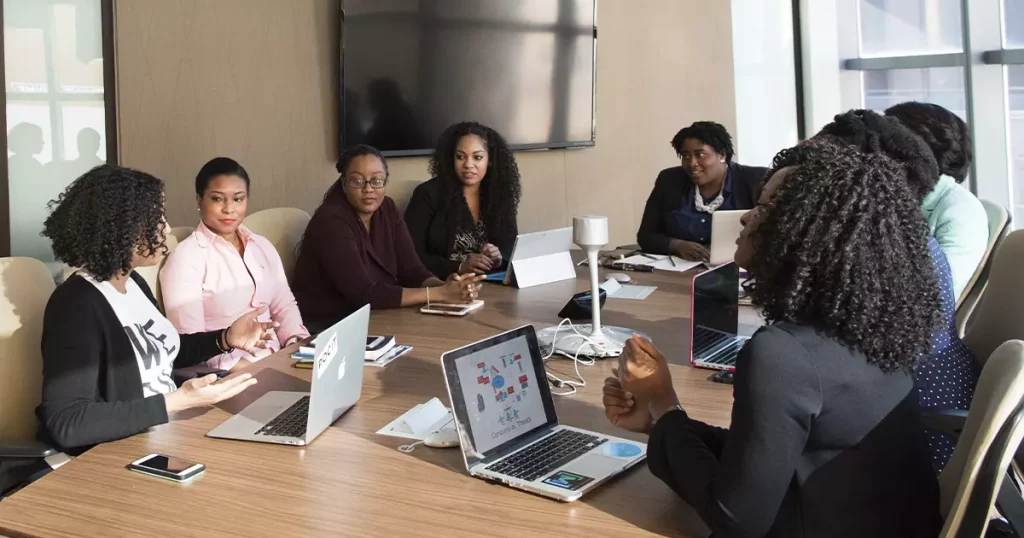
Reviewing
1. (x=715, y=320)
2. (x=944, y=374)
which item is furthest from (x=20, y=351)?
(x=944, y=374)

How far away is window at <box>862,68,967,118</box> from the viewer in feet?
18.8

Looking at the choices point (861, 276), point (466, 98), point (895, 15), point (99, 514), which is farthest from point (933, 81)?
point (99, 514)

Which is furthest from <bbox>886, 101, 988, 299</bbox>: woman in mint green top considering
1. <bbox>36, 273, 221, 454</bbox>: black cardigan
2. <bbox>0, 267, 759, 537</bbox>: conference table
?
<bbox>36, 273, 221, 454</bbox>: black cardigan

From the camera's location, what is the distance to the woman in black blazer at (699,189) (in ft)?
13.6

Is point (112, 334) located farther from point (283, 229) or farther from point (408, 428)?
point (283, 229)

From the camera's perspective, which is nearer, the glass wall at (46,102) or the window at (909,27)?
the glass wall at (46,102)

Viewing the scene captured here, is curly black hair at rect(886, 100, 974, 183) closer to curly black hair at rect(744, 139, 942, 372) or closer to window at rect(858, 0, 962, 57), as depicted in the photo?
curly black hair at rect(744, 139, 942, 372)

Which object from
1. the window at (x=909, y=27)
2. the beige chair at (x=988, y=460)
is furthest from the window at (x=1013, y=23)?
the beige chair at (x=988, y=460)

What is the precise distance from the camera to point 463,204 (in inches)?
160

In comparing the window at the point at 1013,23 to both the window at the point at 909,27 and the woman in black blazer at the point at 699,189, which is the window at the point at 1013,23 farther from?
the woman in black blazer at the point at 699,189

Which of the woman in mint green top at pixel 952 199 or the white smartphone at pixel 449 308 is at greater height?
the woman in mint green top at pixel 952 199

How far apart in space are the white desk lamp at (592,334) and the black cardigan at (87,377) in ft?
3.16

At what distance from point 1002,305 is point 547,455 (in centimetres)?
146

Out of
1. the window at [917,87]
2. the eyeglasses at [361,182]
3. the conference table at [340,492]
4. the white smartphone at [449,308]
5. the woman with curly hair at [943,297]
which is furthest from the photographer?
the window at [917,87]
